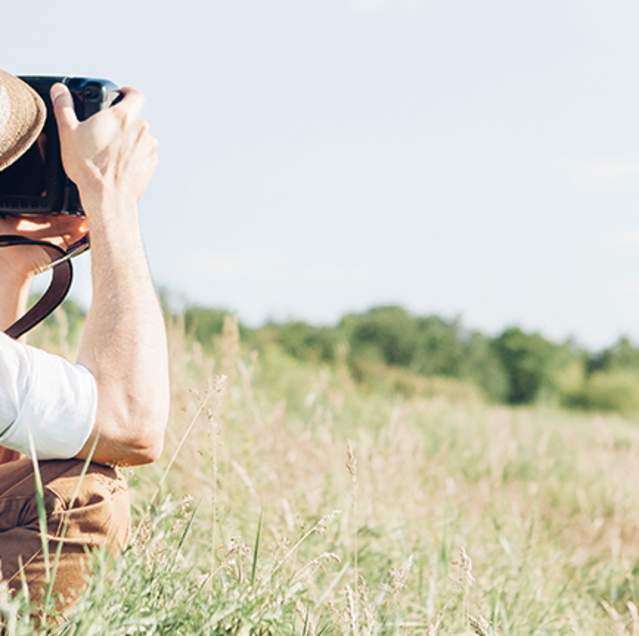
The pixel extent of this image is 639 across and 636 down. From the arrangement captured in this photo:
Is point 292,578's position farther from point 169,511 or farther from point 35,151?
point 35,151

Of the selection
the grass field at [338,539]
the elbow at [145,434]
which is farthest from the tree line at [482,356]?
the elbow at [145,434]

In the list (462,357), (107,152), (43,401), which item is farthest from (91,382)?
(462,357)

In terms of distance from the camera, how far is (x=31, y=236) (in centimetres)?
227

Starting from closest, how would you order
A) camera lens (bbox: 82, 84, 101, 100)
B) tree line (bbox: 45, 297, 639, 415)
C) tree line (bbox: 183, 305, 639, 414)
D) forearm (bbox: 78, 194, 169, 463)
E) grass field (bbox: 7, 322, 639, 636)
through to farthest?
1. forearm (bbox: 78, 194, 169, 463)
2. grass field (bbox: 7, 322, 639, 636)
3. camera lens (bbox: 82, 84, 101, 100)
4. tree line (bbox: 45, 297, 639, 415)
5. tree line (bbox: 183, 305, 639, 414)

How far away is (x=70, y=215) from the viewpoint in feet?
7.48

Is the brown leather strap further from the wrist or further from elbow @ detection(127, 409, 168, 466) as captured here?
Answer: elbow @ detection(127, 409, 168, 466)

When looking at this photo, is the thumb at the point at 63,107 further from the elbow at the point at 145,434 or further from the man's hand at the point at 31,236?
the elbow at the point at 145,434

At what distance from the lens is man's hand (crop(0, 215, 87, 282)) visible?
7.38ft

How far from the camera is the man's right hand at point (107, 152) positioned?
207 centimetres

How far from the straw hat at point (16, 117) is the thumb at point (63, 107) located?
0.03 metres

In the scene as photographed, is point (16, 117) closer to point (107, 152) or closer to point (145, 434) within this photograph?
point (107, 152)

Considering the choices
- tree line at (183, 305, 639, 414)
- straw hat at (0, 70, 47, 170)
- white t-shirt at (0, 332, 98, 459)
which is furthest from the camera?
tree line at (183, 305, 639, 414)

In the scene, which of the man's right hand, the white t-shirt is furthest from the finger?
the white t-shirt

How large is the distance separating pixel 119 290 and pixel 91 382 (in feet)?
0.68
